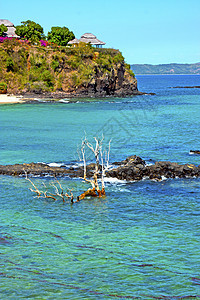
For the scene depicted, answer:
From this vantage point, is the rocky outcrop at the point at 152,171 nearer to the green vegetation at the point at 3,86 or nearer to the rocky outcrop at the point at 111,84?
the green vegetation at the point at 3,86

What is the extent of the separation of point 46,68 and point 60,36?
66.1ft

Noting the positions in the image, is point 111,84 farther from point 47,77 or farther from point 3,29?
point 3,29

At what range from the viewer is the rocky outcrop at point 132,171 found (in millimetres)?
35625

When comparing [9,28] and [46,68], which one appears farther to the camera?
[9,28]

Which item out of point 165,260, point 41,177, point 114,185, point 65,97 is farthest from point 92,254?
point 65,97

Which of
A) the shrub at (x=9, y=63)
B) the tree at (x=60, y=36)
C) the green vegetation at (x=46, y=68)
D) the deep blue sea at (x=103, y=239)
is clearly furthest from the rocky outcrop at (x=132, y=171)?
the tree at (x=60, y=36)

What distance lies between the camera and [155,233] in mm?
23828

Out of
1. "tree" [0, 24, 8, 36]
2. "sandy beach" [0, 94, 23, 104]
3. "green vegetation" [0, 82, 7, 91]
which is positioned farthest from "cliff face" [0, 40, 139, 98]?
"tree" [0, 24, 8, 36]

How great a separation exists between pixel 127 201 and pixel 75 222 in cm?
555

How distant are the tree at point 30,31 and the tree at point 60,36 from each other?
4.61 metres

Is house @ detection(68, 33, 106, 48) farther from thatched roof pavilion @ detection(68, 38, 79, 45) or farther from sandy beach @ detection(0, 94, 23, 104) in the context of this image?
sandy beach @ detection(0, 94, 23, 104)

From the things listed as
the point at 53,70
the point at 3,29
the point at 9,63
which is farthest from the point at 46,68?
the point at 3,29

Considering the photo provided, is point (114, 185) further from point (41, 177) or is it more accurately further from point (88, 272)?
point (88, 272)

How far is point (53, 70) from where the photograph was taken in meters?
126
